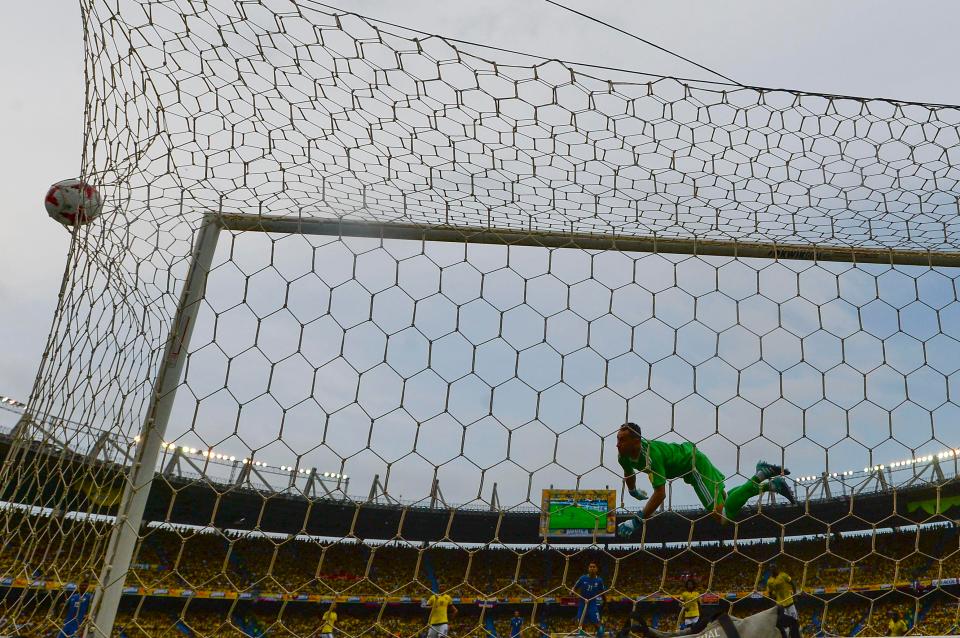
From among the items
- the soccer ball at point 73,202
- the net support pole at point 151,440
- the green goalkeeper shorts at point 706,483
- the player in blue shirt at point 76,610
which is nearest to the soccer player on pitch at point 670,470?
the green goalkeeper shorts at point 706,483

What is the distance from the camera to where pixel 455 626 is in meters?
13.2

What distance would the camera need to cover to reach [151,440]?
1797mm

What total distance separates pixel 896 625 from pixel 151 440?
11.5 metres

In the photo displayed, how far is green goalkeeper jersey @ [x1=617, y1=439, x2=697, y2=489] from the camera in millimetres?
2232

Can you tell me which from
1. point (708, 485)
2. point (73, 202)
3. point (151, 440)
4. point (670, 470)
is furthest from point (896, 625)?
point (73, 202)

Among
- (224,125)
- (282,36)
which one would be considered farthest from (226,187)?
(282,36)

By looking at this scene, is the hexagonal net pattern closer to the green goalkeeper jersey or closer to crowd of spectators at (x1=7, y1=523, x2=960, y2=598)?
the green goalkeeper jersey

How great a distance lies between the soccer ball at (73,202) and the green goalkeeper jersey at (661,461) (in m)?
1.86

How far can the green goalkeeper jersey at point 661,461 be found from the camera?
87.9 inches

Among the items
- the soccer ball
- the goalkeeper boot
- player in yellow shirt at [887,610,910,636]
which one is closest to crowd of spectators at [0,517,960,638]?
player in yellow shirt at [887,610,910,636]

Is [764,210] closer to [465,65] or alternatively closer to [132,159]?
[465,65]

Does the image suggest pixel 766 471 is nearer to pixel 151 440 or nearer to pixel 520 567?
pixel 151 440

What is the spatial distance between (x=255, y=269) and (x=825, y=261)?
1.87m

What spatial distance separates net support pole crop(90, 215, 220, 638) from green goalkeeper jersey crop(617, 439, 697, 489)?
139cm
